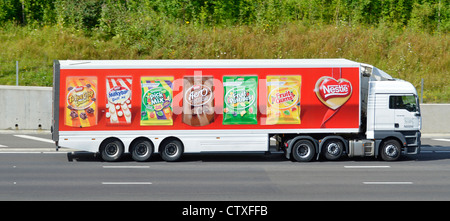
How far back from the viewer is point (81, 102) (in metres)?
18.1

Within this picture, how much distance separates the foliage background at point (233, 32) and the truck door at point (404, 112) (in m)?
10.6

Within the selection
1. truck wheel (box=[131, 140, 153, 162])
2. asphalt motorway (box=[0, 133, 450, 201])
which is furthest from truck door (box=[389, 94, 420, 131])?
truck wheel (box=[131, 140, 153, 162])

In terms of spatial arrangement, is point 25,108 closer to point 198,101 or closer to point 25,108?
point 25,108

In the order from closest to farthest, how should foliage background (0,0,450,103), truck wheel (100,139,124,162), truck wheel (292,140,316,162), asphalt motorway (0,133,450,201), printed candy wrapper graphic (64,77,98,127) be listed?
asphalt motorway (0,133,450,201) → printed candy wrapper graphic (64,77,98,127) → truck wheel (100,139,124,162) → truck wheel (292,140,316,162) → foliage background (0,0,450,103)

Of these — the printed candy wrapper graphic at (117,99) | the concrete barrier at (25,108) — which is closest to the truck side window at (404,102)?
the printed candy wrapper graphic at (117,99)

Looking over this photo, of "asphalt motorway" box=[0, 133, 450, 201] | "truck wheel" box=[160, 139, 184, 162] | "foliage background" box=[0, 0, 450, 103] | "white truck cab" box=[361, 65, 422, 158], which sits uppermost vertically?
"foliage background" box=[0, 0, 450, 103]

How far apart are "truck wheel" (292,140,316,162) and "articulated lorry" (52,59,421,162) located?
0.10 feet

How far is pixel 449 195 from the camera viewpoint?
13.7 m

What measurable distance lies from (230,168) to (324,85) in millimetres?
3917

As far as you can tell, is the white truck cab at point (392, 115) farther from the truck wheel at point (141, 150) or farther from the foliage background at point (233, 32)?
the foliage background at point (233, 32)

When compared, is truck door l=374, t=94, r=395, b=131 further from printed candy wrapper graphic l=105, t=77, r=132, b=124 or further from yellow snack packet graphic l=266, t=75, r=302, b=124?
printed candy wrapper graphic l=105, t=77, r=132, b=124

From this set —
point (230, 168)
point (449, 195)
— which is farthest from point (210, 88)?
point (449, 195)

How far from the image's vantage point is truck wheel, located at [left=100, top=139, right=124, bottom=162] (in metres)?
18.3

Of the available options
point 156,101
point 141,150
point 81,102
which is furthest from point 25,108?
point 156,101
